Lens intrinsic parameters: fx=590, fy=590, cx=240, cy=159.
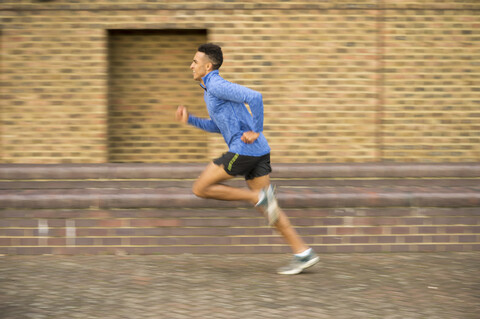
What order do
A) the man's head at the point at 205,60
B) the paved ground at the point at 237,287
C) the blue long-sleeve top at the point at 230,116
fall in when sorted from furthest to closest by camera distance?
the man's head at the point at 205,60 < the blue long-sleeve top at the point at 230,116 < the paved ground at the point at 237,287

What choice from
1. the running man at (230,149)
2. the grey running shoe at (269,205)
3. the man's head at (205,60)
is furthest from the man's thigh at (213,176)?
the man's head at (205,60)

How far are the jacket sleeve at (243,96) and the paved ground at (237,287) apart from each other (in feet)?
4.33

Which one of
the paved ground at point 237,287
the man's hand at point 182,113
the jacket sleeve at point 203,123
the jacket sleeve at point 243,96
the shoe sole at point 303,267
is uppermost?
the jacket sleeve at point 243,96

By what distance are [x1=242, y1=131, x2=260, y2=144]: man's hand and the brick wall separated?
5.61 ft

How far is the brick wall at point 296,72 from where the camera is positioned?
6.30 metres

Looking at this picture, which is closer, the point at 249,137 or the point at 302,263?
the point at 249,137

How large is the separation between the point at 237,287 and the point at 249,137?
1.20 metres

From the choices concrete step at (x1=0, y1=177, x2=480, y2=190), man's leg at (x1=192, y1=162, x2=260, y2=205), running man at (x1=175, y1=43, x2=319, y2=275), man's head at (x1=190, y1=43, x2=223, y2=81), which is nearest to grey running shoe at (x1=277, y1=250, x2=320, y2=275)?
running man at (x1=175, y1=43, x2=319, y2=275)

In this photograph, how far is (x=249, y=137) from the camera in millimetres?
4668

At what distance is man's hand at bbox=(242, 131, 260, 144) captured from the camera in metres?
4.65

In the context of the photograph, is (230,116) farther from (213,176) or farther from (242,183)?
(242,183)

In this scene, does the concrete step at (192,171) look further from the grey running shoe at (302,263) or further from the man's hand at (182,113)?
the man's hand at (182,113)

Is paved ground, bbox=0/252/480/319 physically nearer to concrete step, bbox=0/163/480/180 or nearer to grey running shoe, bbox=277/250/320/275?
grey running shoe, bbox=277/250/320/275

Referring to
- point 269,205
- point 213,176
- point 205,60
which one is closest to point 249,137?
point 213,176
